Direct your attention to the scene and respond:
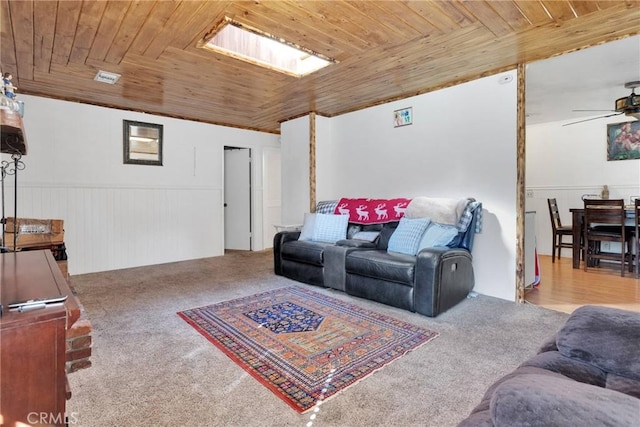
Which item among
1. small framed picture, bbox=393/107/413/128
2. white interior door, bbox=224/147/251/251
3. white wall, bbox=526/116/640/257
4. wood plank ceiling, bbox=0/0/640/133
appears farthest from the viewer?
white interior door, bbox=224/147/251/251

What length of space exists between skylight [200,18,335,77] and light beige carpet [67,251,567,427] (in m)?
2.34

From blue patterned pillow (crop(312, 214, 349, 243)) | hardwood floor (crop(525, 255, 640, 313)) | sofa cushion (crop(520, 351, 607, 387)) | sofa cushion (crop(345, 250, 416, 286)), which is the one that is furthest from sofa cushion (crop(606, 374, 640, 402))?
blue patterned pillow (crop(312, 214, 349, 243))

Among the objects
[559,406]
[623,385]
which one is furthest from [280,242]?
[559,406]

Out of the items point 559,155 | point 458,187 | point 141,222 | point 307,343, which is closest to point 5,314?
point 307,343

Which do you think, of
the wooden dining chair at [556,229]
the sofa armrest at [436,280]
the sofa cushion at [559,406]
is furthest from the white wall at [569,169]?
the sofa cushion at [559,406]

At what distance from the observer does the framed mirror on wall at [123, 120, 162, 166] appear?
4.76m

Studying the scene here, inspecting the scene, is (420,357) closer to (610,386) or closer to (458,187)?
(610,386)

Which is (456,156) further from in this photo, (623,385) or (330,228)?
(623,385)

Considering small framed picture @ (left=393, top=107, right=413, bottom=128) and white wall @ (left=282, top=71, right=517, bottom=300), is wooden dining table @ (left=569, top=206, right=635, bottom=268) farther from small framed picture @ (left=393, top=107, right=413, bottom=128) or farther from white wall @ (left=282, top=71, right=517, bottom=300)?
small framed picture @ (left=393, top=107, right=413, bottom=128)

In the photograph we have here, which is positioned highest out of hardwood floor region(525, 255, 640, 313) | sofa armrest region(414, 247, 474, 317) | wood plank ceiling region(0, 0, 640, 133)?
Answer: wood plank ceiling region(0, 0, 640, 133)

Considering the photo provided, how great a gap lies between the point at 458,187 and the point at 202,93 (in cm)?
327

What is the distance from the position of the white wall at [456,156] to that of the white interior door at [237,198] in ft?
7.11

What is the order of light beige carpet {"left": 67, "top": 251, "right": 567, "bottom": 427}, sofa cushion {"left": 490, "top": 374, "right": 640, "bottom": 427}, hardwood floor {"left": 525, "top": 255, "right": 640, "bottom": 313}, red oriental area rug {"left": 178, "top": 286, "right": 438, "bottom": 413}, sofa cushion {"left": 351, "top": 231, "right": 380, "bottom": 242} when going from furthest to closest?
sofa cushion {"left": 351, "top": 231, "right": 380, "bottom": 242} → hardwood floor {"left": 525, "top": 255, "right": 640, "bottom": 313} → red oriental area rug {"left": 178, "top": 286, "right": 438, "bottom": 413} → light beige carpet {"left": 67, "top": 251, "right": 567, "bottom": 427} → sofa cushion {"left": 490, "top": 374, "right": 640, "bottom": 427}

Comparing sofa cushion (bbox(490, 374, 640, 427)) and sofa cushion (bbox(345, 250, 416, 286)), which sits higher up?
sofa cushion (bbox(490, 374, 640, 427))
